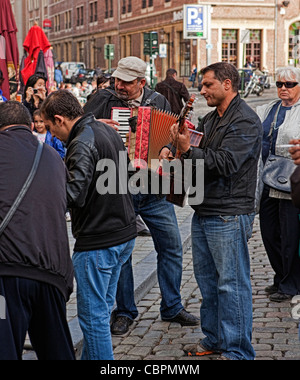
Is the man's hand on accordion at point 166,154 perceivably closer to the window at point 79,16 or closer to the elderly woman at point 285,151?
the elderly woman at point 285,151

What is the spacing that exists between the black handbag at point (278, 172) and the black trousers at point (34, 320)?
3.33m

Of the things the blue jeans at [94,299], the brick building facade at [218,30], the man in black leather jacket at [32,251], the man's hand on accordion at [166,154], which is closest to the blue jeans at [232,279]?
the man's hand on accordion at [166,154]

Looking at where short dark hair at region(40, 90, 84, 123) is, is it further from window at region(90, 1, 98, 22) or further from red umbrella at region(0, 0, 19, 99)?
window at region(90, 1, 98, 22)

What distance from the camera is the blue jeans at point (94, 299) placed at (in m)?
4.24

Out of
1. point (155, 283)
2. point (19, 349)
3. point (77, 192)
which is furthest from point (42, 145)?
point (155, 283)

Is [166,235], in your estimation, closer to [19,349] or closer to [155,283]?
[155,283]

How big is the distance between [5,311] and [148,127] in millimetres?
2261

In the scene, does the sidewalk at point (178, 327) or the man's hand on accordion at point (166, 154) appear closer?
the man's hand on accordion at point (166, 154)

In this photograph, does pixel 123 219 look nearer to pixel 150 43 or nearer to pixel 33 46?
pixel 33 46

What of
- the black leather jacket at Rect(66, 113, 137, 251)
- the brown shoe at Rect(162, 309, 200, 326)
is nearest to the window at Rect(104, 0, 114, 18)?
the brown shoe at Rect(162, 309, 200, 326)

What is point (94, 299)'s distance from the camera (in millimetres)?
4258

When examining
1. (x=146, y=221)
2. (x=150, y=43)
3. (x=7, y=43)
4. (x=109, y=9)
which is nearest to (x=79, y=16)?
(x=109, y=9)

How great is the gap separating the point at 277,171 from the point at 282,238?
62 centimetres

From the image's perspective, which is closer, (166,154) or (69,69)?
(166,154)
